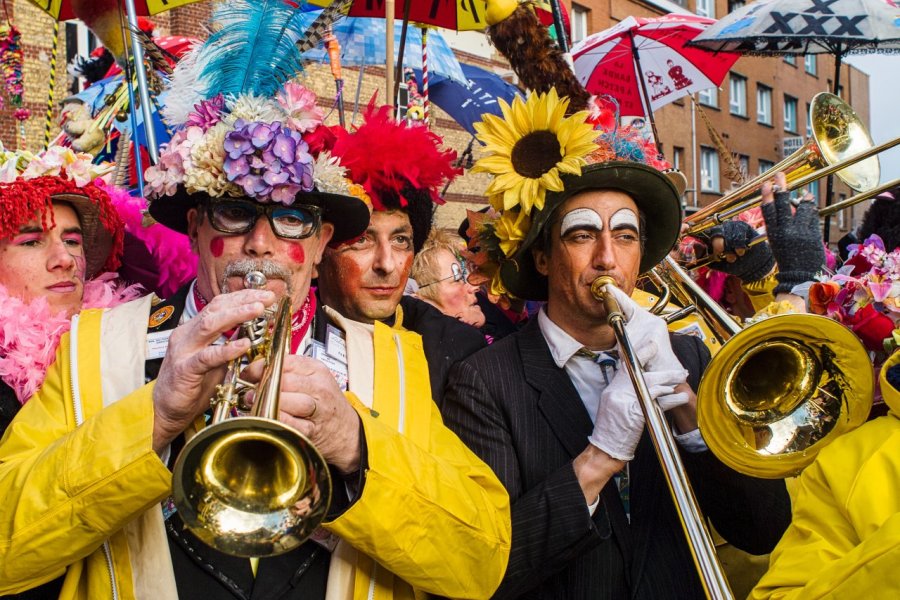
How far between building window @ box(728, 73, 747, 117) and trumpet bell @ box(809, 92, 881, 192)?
2633 centimetres

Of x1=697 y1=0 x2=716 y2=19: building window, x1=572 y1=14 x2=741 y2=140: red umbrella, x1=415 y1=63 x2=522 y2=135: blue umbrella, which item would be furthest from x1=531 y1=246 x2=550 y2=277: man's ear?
x1=697 y1=0 x2=716 y2=19: building window

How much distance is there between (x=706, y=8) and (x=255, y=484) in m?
28.8

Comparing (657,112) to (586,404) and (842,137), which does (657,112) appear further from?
(586,404)

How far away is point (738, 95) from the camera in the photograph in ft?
95.9

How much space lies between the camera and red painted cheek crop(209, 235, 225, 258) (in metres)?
2.41

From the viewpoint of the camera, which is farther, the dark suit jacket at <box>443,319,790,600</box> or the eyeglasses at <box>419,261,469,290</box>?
the eyeglasses at <box>419,261,469,290</box>

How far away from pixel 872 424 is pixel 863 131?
2796 millimetres

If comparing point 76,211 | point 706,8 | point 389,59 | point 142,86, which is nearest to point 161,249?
point 76,211

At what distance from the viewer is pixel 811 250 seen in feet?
11.5

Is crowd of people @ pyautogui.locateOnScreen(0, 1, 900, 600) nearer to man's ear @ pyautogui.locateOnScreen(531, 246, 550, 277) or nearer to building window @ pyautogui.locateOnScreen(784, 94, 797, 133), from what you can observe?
man's ear @ pyautogui.locateOnScreen(531, 246, 550, 277)

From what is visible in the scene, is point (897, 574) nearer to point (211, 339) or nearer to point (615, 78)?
point (211, 339)

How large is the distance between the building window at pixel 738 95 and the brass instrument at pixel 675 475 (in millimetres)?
28694

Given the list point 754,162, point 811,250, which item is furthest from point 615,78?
point 754,162

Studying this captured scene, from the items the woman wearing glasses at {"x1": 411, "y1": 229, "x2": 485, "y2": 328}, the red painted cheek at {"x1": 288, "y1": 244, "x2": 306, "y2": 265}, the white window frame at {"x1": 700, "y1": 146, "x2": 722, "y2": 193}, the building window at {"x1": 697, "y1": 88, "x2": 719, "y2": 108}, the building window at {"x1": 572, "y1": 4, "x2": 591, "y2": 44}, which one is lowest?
the white window frame at {"x1": 700, "y1": 146, "x2": 722, "y2": 193}
